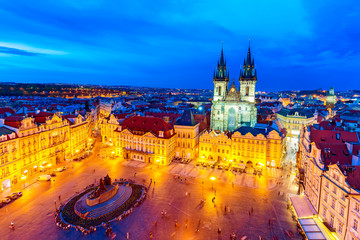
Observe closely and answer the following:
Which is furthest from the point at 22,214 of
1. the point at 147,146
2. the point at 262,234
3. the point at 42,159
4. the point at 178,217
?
the point at 262,234

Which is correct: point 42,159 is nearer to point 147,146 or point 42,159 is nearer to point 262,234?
point 147,146

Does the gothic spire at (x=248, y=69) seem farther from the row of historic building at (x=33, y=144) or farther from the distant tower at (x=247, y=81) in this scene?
the row of historic building at (x=33, y=144)

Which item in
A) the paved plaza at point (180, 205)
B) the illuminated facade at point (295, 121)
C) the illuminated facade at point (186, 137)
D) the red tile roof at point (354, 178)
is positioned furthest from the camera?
the illuminated facade at point (295, 121)

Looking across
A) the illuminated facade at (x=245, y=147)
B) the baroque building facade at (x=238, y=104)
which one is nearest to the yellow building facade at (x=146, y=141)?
the illuminated facade at (x=245, y=147)

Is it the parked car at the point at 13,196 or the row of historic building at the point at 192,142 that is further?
the row of historic building at the point at 192,142

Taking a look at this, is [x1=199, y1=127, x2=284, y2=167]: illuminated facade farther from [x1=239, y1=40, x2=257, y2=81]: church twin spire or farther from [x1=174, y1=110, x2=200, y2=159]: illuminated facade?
[x1=239, y1=40, x2=257, y2=81]: church twin spire

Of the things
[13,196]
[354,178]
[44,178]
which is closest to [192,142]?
[44,178]
